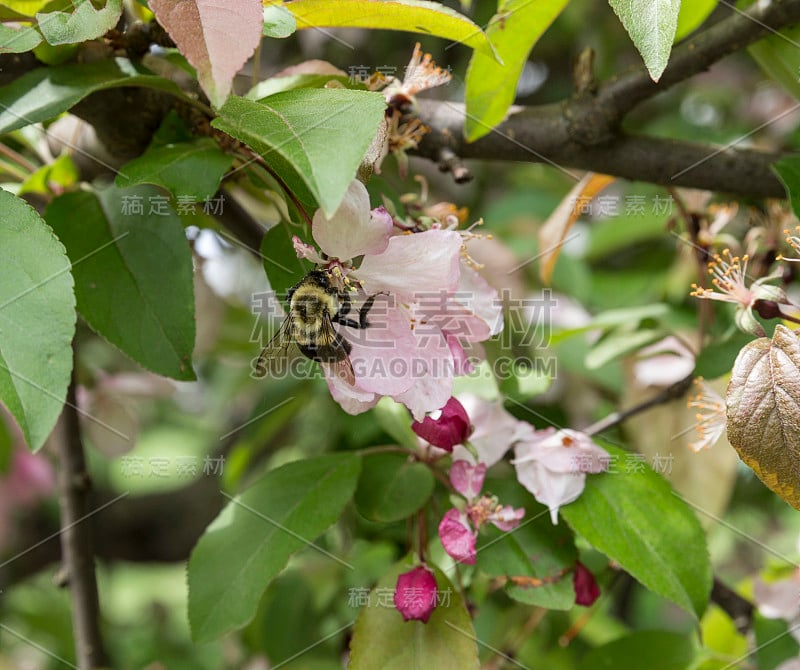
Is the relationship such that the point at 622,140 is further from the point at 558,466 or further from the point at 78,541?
the point at 78,541

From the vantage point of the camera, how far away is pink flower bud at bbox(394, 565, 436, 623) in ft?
2.10

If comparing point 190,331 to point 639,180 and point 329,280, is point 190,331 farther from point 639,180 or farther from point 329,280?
point 639,180

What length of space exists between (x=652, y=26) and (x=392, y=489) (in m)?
0.42

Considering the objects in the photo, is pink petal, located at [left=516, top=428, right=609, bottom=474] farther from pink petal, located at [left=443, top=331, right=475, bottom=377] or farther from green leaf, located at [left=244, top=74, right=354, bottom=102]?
green leaf, located at [left=244, top=74, right=354, bottom=102]

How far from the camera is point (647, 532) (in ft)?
2.27

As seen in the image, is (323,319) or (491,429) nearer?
(323,319)

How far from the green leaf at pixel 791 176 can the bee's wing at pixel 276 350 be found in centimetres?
41

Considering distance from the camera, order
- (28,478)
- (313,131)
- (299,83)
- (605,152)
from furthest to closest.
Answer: (28,478), (605,152), (299,83), (313,131)

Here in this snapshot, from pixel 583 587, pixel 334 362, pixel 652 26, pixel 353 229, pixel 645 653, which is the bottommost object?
pixel 645 653

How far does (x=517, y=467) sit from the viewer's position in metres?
0.71

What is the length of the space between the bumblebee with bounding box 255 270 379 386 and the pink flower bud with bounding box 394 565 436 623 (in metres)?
0.18

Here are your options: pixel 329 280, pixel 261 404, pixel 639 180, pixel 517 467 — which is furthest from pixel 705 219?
pixel 261 404

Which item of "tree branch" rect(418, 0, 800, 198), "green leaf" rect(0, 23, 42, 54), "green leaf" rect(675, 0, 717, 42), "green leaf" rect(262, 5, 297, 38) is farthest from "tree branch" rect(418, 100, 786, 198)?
"green leaf" rect(0, 23, 42, 54)

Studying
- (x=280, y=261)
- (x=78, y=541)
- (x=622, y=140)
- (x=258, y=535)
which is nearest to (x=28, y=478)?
(x=78, y=541)
